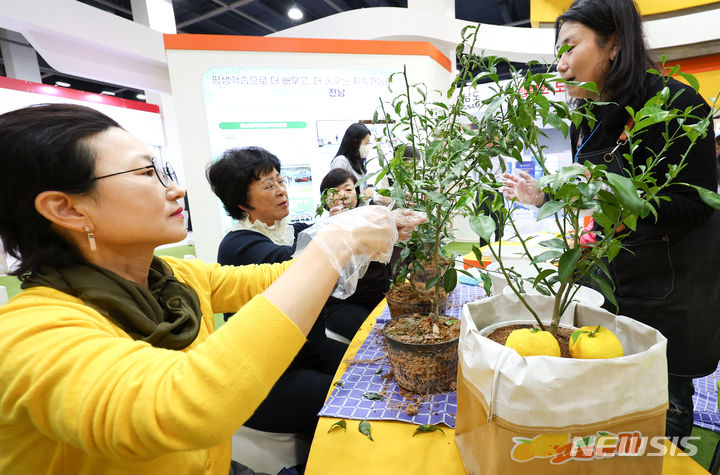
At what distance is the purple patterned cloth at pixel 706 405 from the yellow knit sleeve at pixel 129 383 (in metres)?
2.00

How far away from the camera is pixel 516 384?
45 centimetres

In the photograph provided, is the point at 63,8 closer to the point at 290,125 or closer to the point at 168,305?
the point at 290,125

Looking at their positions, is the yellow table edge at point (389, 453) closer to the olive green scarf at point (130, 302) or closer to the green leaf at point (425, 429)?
the green leaf at point (425, 429)

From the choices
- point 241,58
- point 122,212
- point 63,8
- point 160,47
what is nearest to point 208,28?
point 160,47

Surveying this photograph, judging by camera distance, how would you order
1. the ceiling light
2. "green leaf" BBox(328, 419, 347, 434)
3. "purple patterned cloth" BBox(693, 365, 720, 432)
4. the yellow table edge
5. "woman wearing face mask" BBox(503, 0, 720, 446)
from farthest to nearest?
1. the ceiling light
2. "purple patterned cloth" BBox(693, 365, 720, 432)
3. "woman wearing face mask" BBox(503, 0, 720, 446)
4. "green leaf" BBox(328, 419, 347, 434)
5. the yellow table edge

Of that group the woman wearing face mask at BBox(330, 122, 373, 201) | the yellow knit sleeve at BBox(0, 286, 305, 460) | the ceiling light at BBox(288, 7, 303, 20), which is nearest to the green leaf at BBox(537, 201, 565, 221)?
the yellow knit sleeve at BBox(0, 286, 305, 460)

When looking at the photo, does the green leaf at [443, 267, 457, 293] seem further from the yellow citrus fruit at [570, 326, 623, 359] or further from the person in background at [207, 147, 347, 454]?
the person in background at [207, 147, 347, 454]

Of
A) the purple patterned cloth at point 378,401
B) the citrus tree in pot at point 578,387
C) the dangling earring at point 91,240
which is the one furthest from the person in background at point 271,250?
the citrus tree in pot at point 578,387

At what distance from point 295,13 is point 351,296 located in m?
6.88

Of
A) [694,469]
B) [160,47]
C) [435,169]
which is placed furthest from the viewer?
[160,47]

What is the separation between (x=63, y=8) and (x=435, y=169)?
4850mm

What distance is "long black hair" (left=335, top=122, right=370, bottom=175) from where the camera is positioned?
9.93 feet

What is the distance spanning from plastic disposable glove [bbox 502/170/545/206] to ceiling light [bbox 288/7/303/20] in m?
7.12

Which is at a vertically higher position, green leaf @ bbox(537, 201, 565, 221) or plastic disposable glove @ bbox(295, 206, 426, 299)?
green leaf @ bbox(537, 201, 565, 221)
